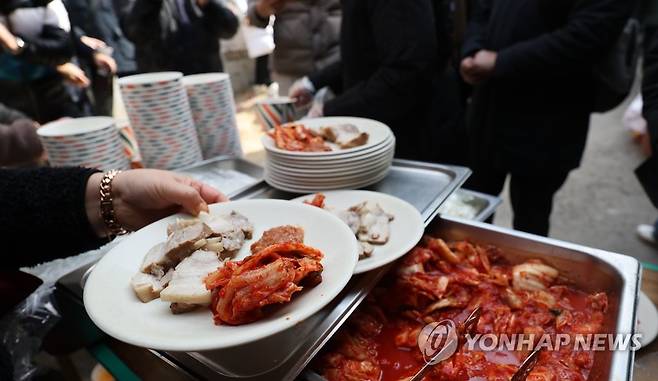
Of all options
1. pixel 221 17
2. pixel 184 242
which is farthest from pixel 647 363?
pixel 221 17

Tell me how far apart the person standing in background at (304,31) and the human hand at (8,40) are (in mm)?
1510

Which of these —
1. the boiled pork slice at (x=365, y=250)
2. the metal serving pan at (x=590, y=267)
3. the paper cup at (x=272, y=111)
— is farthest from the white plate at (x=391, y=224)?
the paper cup at (x=272, y=111)

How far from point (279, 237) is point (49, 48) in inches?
98.8

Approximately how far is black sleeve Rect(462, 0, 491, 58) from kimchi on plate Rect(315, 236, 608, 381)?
1328 mm

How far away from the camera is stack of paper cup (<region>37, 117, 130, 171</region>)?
154 centimetres

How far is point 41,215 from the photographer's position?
1.10 m

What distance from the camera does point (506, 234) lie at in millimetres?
1313

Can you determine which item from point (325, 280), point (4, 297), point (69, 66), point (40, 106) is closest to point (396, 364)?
point (325, 280)

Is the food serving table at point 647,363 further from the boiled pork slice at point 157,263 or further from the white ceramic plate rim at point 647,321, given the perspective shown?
the boiled pork slice at point 157,263

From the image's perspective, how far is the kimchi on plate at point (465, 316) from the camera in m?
1.00

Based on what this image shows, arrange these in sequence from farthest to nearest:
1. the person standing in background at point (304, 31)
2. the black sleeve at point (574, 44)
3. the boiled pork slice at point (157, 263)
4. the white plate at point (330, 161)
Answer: the person standing in background at point (304, 31)
the black sleeve at point (574, 44)
the white plate at point (330, 161)
the boiled pork slice at point (157, 263)

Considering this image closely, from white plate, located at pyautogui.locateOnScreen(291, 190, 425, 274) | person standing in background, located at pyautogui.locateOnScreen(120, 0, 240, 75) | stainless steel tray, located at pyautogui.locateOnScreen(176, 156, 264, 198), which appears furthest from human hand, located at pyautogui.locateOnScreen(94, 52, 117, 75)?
white plate, located at pyautogui.locateOnScreen(291, 190, 425, 274)

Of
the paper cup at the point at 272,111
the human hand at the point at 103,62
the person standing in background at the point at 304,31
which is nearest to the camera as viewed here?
the paper cup at the point at 272,111

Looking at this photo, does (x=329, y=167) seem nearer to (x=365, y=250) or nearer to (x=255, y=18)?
(x=365, y=250)
